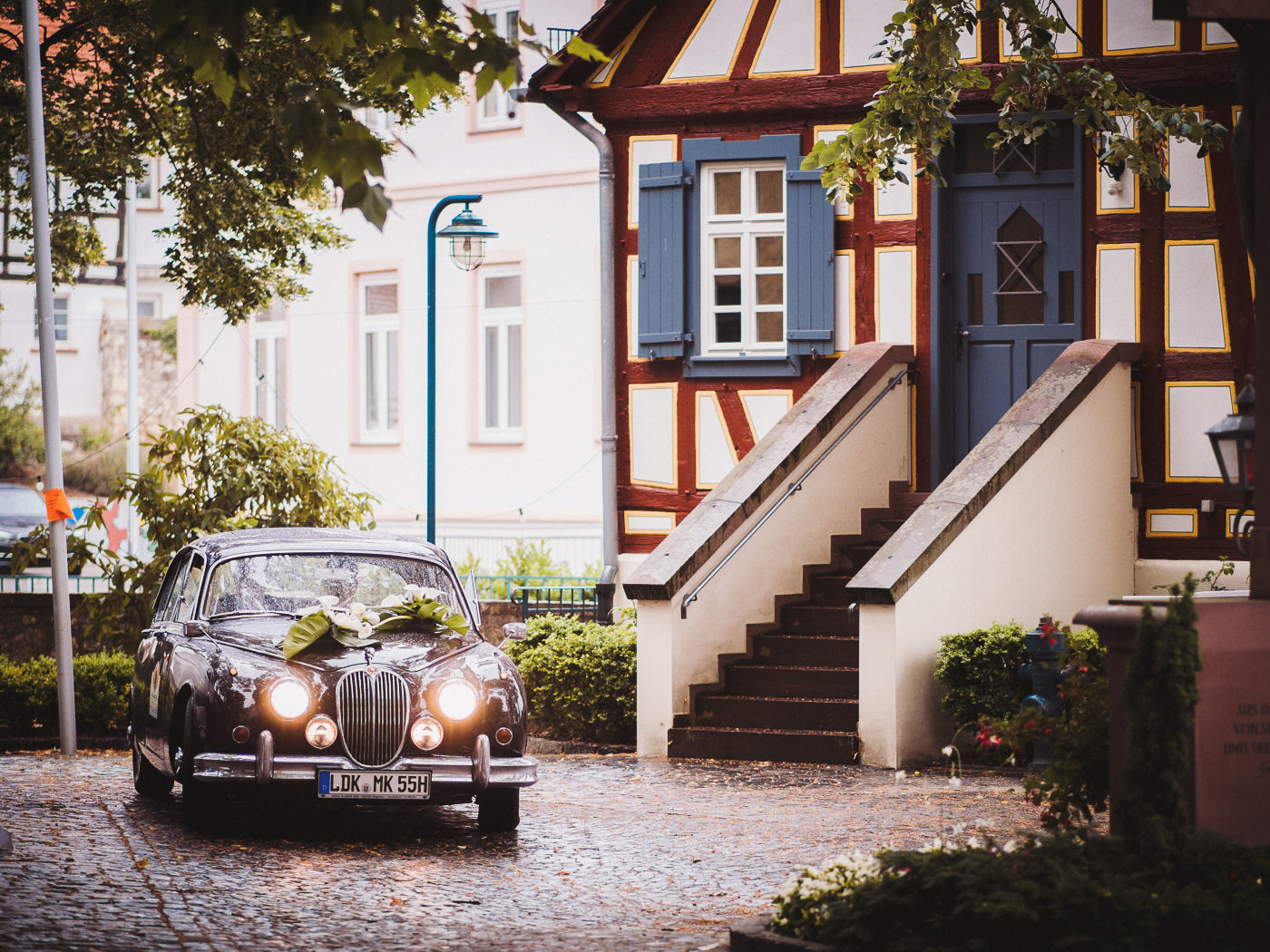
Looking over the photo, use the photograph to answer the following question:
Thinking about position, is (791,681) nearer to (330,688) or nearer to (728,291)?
(728,291)

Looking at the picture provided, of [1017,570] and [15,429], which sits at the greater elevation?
[15,429]

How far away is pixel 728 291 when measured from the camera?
17.7 metres

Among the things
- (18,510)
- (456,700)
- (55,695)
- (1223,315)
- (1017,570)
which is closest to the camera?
(456,700)

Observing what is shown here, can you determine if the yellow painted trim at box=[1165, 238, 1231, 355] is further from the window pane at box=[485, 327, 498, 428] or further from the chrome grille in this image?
the window pane at box=[485, 327, 498, 428]

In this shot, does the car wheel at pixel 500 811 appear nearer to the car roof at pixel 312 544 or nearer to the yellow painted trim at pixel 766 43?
the car roof at pixel 312 544

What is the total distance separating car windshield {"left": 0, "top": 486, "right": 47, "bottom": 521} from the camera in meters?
33.3

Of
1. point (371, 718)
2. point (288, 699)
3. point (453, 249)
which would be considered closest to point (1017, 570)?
point (453, 249)

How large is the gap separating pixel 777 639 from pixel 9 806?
6.52 meters

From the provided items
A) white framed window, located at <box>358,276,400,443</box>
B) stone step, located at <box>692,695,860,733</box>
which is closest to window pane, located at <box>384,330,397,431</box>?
white framed window, located at <box>358,276,400,443</box>

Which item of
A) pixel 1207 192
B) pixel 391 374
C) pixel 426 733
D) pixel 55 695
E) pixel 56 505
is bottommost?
pixel 55 695

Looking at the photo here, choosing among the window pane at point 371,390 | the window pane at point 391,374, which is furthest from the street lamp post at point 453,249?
the window pane at point 371,390

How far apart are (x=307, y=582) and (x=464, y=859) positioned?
251 cm

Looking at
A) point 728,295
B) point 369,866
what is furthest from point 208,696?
point 728,295

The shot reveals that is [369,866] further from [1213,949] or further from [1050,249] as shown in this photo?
[1050,249]
